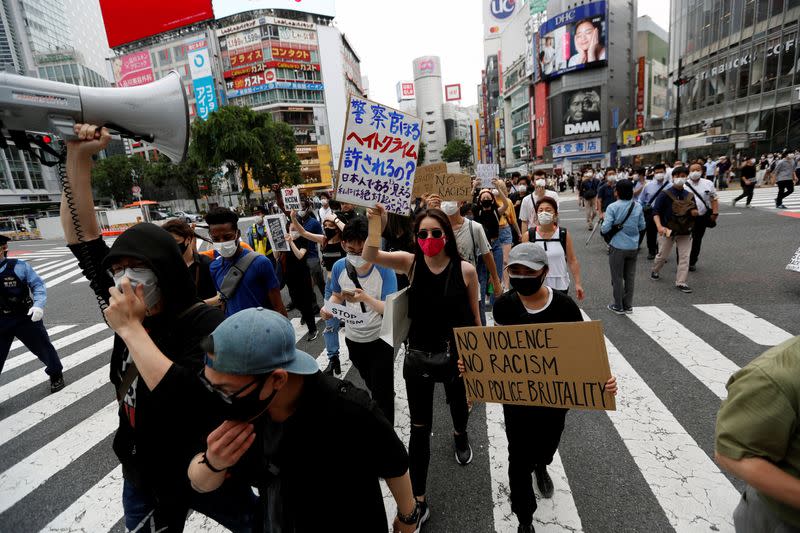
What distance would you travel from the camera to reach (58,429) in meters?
4.39

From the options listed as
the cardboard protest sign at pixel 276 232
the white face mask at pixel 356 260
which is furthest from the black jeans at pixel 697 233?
the cardboard protest sign at pixel 276 232

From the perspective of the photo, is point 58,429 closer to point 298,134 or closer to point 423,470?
point 423,470

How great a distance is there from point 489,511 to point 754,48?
42540 mm

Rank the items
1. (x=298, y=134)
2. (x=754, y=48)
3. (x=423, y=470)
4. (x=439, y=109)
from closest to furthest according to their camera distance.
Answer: (x=423, y=470) < (x=754, y=48) < (x=298, y=134) < (x=439, y=109)

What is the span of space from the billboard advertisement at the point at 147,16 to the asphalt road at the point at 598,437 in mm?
76718

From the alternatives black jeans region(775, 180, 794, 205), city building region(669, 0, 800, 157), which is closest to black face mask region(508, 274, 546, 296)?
black jeans region(775, 180, 794, 205)

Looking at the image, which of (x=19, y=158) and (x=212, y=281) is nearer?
(x=212, y=281)

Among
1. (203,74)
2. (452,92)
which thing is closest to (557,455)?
(203,74)

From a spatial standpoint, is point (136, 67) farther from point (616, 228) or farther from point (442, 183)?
point (616, 228)

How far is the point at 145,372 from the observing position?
156 cm

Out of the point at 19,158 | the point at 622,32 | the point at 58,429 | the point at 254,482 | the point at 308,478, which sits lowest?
the point at 58,429

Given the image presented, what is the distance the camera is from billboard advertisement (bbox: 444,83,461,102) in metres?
163

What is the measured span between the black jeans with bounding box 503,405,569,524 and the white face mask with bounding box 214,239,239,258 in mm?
2810

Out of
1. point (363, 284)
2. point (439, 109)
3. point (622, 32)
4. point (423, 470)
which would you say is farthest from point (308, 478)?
point (439, 109)
